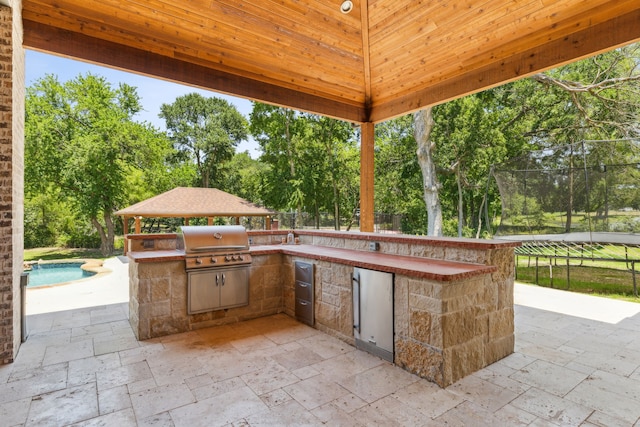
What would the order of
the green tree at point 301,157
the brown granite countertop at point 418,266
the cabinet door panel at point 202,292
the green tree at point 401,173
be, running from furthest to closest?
the green tree at point 301,157 → the green tree at point 401,173 → the cabinet door panel at point 202,292 → the brown granite countertop at point 418,266

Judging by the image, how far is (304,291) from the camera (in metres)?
3.85

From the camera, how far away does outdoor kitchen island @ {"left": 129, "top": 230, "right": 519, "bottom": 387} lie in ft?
8.23

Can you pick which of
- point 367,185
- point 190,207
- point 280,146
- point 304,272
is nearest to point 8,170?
point 304,272

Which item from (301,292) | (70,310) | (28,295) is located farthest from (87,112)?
(301,292)

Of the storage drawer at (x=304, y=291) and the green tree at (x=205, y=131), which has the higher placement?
the green tree at (x=205, y=131)

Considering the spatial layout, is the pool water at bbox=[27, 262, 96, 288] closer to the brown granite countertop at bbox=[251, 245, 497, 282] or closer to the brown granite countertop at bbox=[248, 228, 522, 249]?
the brown granite countertop at bbox=[248, 228, 522, 249]

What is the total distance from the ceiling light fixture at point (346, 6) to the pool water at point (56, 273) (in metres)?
9.98

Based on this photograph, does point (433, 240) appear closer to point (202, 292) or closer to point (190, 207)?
point (202, 292)

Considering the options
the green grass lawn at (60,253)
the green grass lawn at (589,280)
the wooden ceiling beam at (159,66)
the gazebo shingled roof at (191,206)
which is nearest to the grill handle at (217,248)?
the wooden ceiling beam at (159,66)

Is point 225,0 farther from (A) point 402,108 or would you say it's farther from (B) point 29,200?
(B) point 29,200

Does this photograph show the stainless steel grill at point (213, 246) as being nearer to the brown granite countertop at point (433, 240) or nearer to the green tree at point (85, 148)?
the brown granite countertop at point (433, 240)

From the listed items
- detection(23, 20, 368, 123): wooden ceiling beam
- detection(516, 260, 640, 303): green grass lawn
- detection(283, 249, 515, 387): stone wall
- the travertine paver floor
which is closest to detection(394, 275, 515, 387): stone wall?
detection(283, 249, 515, 387): stone wall

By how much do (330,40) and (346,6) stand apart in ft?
1.59

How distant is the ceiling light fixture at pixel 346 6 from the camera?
404cm
